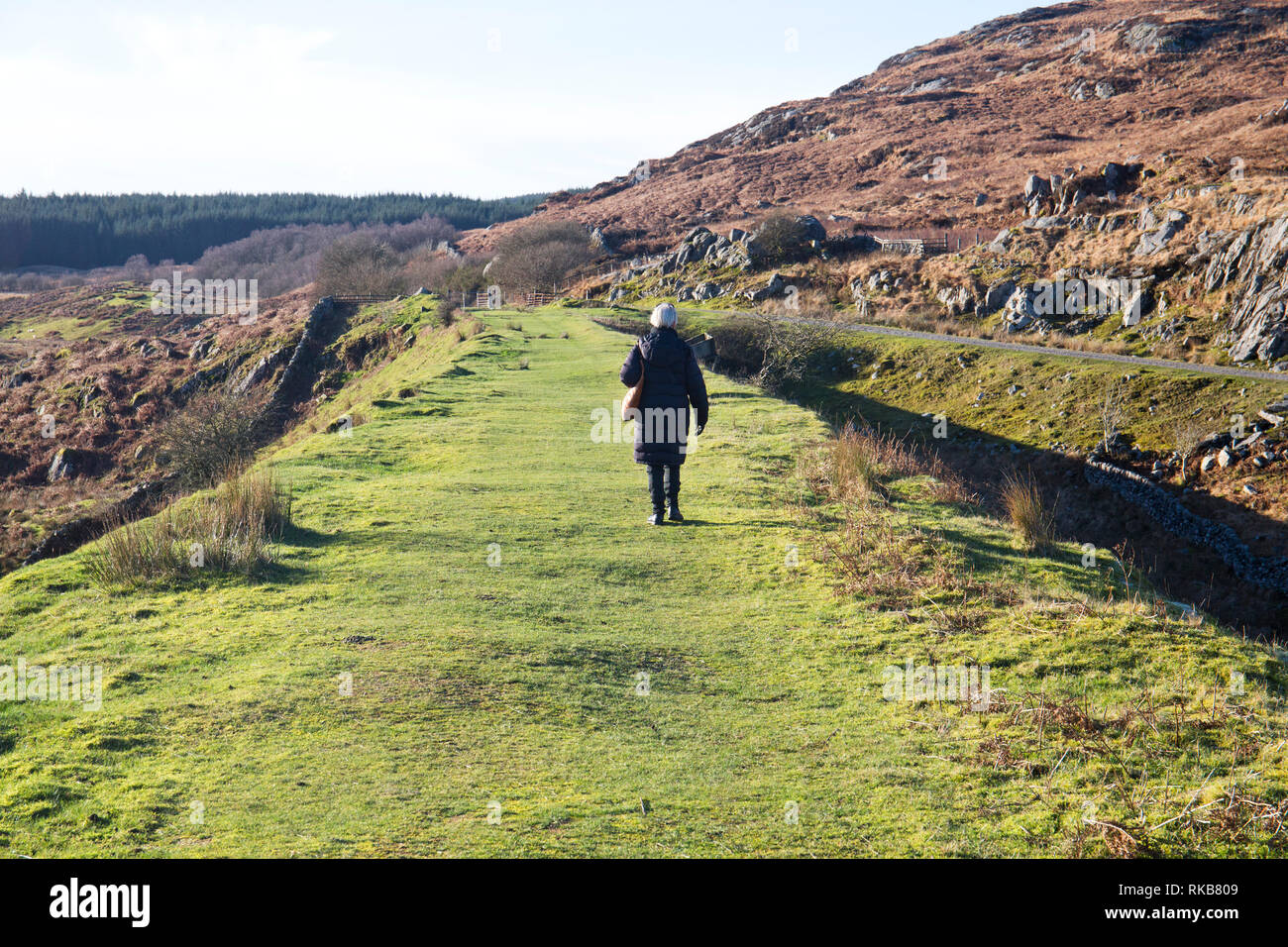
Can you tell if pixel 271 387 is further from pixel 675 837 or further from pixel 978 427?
pixel 675 837

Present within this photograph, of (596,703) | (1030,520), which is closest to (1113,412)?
(1030,520)

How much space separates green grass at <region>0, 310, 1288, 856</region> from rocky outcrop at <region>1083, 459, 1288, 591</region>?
49.1ft

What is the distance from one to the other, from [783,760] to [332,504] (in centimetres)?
857

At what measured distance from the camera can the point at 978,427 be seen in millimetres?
35219

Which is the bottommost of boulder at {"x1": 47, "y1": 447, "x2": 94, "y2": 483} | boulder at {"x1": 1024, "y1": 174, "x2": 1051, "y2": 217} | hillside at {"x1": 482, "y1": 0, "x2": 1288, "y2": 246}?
boulder at {"x1": 47, "y1": 447, "x2": 94, "y2": 483}

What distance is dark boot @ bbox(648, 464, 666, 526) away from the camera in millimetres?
11539

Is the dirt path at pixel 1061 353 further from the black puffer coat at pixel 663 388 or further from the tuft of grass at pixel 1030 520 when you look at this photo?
the black puffer coat at pixel 663 388

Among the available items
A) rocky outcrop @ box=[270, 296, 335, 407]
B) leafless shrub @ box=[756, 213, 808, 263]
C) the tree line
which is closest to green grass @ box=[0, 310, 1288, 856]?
rocky outcrop @ box=[270, 296, 335, 407]

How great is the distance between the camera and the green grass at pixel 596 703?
491 centimetres

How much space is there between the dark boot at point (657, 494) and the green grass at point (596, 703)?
1.11ft

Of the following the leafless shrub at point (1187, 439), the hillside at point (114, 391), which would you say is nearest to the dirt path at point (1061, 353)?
the leafless shrub at point (1187, 439)

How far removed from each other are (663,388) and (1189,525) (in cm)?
2112

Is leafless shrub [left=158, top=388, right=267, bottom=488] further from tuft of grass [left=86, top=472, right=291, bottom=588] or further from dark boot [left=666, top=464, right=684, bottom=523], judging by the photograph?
dark boot [left=666, top=464, right=684, bottom=523]
